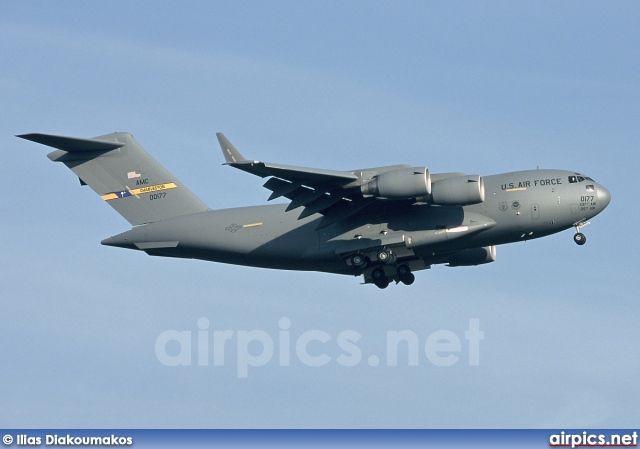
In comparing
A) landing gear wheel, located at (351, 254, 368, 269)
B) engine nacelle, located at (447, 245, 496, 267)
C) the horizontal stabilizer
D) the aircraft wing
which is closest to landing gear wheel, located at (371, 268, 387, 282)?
landing gear wheel, located at (351, 254, 368, 269)

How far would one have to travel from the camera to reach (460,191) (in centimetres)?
2614

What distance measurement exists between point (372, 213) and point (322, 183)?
168 centimetres

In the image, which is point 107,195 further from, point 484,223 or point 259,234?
point 484,223

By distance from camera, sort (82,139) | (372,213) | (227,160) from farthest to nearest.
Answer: (82,139) → (372,213) → (227,160)

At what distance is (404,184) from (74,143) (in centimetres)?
872

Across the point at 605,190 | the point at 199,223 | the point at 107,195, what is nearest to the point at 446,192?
the point at 605,190

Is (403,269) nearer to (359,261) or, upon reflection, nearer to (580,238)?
(359,261)

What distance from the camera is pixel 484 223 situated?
87.5ft

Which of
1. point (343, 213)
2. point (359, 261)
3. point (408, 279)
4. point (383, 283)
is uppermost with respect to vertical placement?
point (343, 213)

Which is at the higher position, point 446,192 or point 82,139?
point 82,139

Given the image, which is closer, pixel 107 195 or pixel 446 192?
pixel 446 192

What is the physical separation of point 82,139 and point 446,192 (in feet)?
30.5

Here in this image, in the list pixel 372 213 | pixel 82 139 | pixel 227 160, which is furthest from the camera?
pixel 82 139

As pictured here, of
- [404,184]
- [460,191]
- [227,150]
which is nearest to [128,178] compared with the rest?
[227,150]
